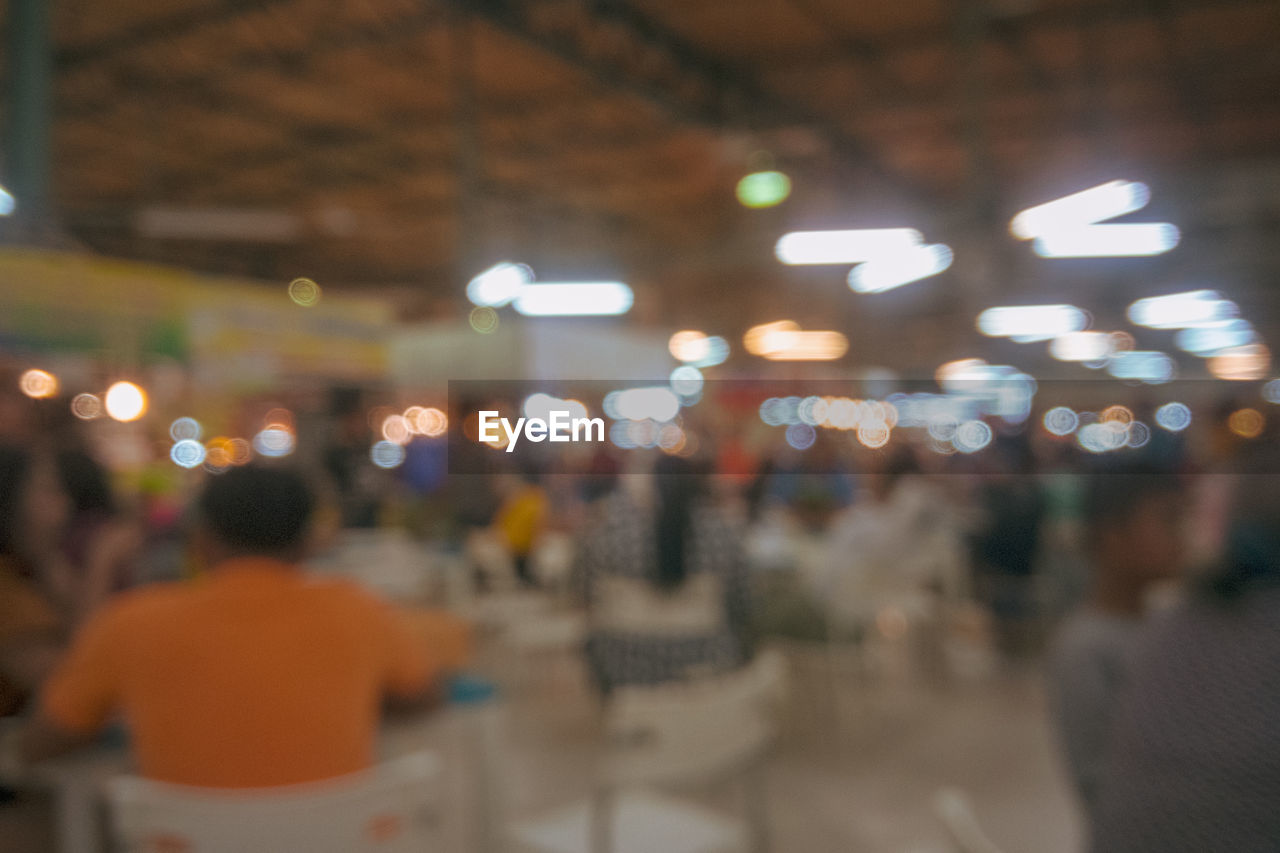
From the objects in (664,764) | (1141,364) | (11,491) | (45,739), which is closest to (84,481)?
(11,491)

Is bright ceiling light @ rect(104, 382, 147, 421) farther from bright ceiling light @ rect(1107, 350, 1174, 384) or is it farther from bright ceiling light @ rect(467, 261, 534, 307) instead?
bright ceiling light @ rect(1107, 350, 1174, 384)

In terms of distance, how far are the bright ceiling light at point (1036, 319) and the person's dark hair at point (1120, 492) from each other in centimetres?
751

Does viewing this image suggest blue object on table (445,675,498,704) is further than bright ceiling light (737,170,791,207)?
No

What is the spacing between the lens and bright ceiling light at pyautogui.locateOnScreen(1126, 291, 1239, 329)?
9195 mm

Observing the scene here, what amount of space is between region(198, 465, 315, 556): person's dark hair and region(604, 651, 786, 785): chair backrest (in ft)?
2.53

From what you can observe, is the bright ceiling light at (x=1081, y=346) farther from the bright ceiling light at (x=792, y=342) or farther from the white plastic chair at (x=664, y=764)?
the white plastic chair at (x=664, y=764)

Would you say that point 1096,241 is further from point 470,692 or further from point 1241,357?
point 1241,357

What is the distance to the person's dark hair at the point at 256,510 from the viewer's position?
1.52m

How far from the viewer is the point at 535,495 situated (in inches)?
222

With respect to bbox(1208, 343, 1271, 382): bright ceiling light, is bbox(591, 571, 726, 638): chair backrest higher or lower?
lower

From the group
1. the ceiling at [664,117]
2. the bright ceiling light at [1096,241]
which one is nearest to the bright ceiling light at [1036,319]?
the ceiling at [664,117]

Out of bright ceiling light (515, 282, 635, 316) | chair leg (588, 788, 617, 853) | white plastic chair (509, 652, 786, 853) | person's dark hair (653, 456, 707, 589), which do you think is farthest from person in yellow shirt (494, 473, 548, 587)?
chair leg (588, 788, 617, 853)

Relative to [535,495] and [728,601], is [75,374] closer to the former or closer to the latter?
[535,495]
